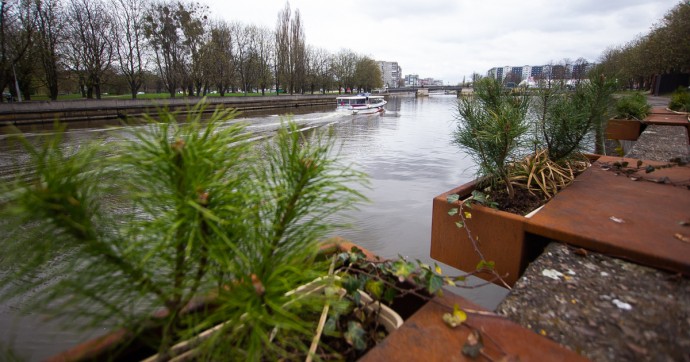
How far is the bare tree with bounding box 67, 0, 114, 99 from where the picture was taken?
29891mm

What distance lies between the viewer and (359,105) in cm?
3741

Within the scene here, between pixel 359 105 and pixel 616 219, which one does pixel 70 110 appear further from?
pixel 616 219

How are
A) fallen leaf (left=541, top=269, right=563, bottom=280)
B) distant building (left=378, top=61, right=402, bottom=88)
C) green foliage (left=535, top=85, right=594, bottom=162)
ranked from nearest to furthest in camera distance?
fallen leaf (left=541, top=269, right=563, bottom=280) < green foliage (left=535, top=85, right=594, bottom=162) < distant building (left=378, top=61, right=402, bottom=88)

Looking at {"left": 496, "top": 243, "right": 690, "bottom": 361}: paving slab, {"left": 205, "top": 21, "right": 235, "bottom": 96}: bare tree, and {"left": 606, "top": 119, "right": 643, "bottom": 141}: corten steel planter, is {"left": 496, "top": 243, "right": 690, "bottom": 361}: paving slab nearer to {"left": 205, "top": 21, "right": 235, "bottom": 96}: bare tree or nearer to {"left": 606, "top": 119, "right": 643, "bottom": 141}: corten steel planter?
{"left": 606, "top": 119, "right": 643, "bottom": 141}: corten steel planter

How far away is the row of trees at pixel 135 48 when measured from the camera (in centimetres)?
2558

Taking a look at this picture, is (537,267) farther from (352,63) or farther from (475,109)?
(352,63)

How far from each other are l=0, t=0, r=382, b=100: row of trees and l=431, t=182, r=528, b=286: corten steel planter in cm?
3133

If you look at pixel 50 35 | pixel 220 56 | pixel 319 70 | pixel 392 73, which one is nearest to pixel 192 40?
pixel 220 56

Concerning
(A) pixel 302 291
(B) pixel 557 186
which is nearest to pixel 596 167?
(B) pixel 557 186

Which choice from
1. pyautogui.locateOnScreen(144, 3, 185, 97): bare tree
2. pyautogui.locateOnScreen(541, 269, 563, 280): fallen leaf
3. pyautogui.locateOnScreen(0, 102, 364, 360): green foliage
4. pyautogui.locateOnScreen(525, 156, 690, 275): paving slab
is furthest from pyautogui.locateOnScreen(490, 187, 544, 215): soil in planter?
pyautogui.locateOnScreen(144, 3, 185, 97): bare tree

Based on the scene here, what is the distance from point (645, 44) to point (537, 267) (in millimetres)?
48490

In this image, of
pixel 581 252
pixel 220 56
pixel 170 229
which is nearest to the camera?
pixel 170 229

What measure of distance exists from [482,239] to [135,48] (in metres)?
44.3

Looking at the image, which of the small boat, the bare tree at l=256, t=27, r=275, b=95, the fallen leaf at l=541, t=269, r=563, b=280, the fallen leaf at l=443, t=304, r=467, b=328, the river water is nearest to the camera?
the fallen leaf at l=443, t=304, r=467, b=328
